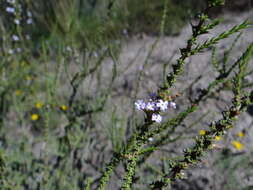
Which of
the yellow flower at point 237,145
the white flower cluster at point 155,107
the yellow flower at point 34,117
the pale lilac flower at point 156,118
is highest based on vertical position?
the white flower cluster at point 155,107

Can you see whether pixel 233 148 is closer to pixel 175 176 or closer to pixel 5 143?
pixel 175 176

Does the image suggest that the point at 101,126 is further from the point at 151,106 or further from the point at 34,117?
the point at 151,106

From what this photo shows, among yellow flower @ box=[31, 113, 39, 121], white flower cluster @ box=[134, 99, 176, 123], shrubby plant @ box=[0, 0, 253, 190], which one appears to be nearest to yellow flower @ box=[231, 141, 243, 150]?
shrubby plant @ box=[0, 0, 253, 190]

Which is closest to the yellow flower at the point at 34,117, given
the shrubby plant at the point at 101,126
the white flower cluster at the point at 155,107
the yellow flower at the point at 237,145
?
the shrubby plant at the point at 101,126

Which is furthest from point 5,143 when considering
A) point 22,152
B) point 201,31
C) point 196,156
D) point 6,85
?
point 201,31

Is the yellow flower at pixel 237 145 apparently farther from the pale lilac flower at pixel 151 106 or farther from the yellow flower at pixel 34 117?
the yellow flower at pixel 34 117

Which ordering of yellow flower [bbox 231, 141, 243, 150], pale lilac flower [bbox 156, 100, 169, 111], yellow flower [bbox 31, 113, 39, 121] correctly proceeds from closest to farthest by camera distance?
pale lilac flower [bbox 156, 100, 169, 111] → yellow flower [bbox 231, 141, 243, 150] → yellow flower [bbox 31, 113, 39, 121]

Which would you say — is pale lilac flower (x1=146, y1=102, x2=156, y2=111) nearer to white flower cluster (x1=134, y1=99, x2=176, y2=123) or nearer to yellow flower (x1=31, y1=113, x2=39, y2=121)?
white flower cluster (x1=134, y1=99, x2=176, y2=123)

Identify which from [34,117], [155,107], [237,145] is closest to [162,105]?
[155,107]
